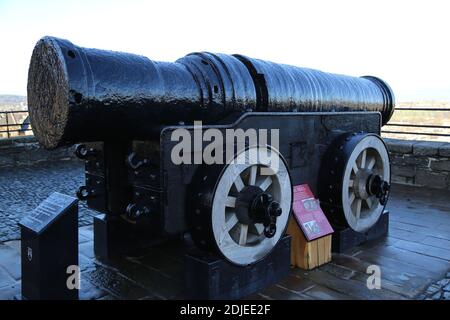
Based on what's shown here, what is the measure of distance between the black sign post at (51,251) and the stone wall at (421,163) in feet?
19.2

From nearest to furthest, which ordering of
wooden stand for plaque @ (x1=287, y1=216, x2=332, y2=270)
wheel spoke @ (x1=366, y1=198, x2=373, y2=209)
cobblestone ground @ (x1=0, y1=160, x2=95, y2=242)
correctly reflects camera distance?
1. wooden stand for plaque @ (x1=287, y1=216, x2=332, y2=270)
2. wheel spoke @ (x1=366, y1=198, x2=373, y2=209)
3. cobblestone ground @ (x1=0, y1=160, x2=95, y2=242)

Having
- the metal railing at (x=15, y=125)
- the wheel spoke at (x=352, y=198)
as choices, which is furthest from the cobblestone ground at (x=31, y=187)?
the wheel spoke at (x=352, y=198)

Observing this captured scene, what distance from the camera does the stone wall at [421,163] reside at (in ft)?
22.2

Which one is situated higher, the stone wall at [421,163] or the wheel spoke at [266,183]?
the wheel spoke at [266,183]

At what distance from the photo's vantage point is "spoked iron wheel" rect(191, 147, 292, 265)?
2.60m

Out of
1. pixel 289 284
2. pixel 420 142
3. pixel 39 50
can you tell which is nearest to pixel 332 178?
pixel 289 284

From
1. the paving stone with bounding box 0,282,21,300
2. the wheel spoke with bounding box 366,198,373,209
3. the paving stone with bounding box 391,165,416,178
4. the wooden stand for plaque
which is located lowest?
the paving stone with bounding box 0,282,21,300

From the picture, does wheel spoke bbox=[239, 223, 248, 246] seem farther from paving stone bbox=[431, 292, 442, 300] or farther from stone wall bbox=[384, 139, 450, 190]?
stone wall bbox=[384, 139, 450, 190]

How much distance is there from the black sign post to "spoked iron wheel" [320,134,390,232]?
213cm

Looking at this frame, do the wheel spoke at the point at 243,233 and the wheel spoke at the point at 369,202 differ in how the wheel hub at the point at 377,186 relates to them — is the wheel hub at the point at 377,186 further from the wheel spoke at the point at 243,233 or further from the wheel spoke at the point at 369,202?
the wheel spoke at the point at 243,233

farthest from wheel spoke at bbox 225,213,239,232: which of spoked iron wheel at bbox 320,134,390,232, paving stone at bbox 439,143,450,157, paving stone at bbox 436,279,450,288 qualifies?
paving stone at bbox 439,143,450,157

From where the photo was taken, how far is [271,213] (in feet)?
9.09

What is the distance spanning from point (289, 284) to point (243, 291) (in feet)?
1.38

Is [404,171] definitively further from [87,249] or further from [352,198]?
[87,249]
